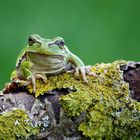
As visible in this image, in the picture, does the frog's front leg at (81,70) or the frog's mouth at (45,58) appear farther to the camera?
the frog's mouth at (45,58)

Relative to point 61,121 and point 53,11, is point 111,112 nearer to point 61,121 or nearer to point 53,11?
point 61,121

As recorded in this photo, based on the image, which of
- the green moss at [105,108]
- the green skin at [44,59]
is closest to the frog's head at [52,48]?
the green skin at [44,59]

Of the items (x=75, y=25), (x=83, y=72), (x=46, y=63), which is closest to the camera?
(x=83, y=72)

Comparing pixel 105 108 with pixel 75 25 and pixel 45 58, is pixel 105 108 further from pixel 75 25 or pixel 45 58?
pixel 75 25

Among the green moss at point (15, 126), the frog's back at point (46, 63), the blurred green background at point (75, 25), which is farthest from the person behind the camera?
the blurred green background at point (75, 25)

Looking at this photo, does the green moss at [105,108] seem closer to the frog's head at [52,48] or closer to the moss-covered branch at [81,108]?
the moss-covered branch at [81,108]

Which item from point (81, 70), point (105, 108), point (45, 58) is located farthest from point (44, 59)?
point (105, 108)
